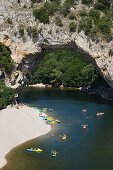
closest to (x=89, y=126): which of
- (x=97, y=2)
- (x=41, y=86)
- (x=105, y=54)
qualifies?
(x=105, y=54)

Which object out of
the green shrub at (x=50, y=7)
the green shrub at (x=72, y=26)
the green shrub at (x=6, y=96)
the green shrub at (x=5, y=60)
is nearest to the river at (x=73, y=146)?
the green shrub at (x=6, y=96)

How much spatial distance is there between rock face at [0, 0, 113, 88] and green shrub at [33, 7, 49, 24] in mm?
676

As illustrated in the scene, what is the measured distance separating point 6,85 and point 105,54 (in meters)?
18.9

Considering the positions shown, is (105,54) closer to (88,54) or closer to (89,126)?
(88,54)

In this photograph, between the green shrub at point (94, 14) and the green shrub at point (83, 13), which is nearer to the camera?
the green shrub at point (94, 14)

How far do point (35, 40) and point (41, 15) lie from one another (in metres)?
4.69

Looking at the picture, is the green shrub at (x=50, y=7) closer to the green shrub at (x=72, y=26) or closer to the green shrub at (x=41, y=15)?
the green shrub at (x=41, y=15)

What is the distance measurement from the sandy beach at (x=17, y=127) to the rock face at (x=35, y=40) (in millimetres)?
8374

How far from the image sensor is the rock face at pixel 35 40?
49.4m

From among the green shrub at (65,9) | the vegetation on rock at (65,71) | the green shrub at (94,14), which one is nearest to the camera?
the green shrub at (94,14)

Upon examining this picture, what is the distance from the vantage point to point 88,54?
50.3 meters

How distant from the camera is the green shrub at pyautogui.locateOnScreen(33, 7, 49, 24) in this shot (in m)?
49.6

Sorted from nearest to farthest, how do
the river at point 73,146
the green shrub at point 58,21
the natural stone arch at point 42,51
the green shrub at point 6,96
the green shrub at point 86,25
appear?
the river at point 73,146 → the green shrub at point 6,96 → the green shrub at point 86,25 → the natural stone arch at point 42,51 → the green shrub at point 58,21

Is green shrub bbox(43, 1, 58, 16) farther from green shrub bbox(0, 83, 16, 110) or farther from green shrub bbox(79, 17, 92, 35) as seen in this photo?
green shrub bbox(0, 83, 16, 110)
